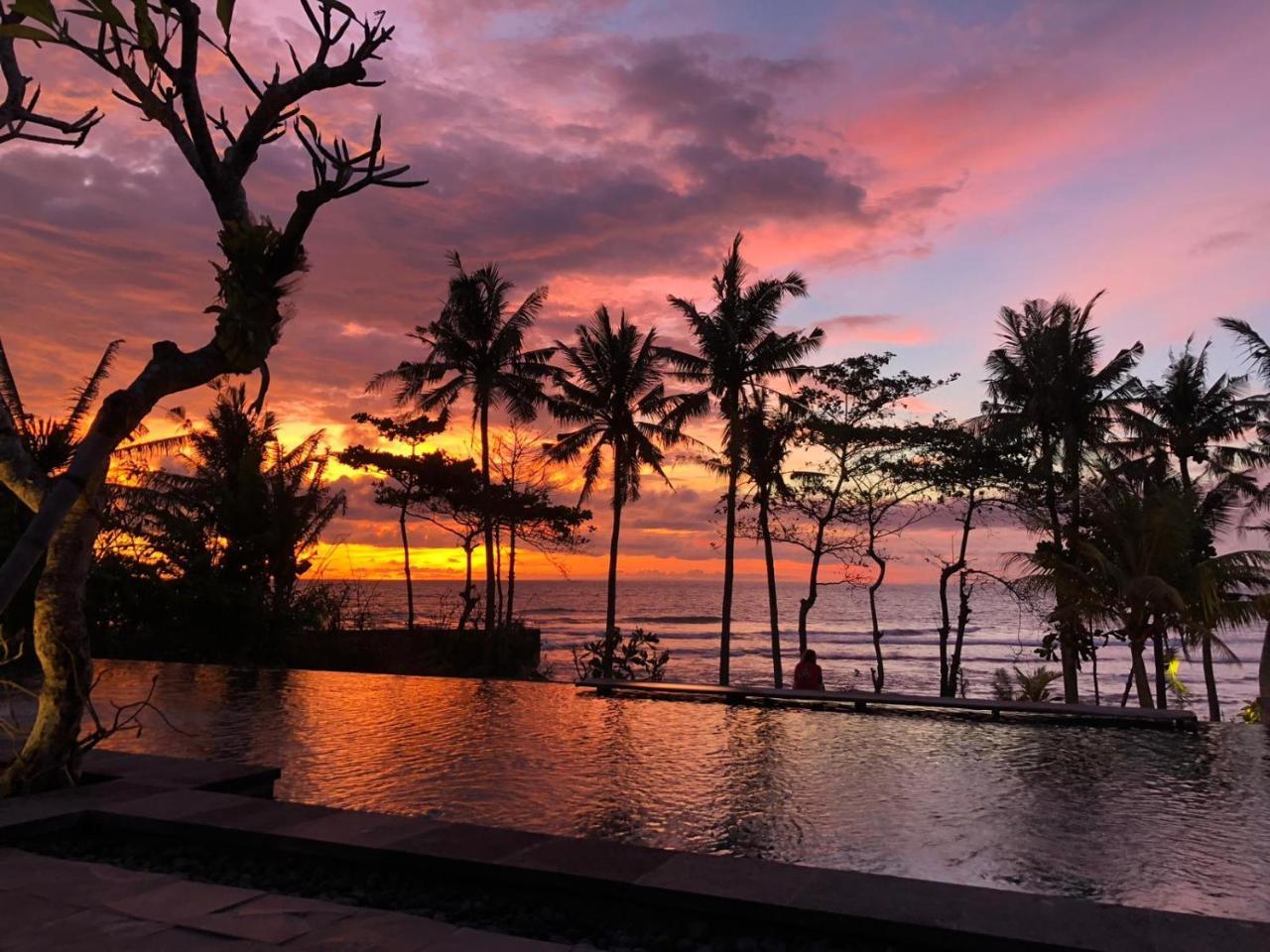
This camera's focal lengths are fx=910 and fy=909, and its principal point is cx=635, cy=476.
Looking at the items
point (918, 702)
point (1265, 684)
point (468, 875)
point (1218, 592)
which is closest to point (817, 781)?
point (468, 875)

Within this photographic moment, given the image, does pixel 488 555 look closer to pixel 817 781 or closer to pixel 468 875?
pixel 817 781

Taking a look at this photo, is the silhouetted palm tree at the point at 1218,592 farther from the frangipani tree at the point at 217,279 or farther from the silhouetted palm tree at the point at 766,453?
the frangipani tree at the point at 217,279

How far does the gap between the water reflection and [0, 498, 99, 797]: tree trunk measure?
2.13m

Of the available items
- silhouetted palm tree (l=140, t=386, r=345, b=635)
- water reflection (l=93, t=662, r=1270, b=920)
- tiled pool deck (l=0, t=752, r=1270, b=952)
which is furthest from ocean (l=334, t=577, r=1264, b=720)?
tiled pool deck (l=0, t=752, r=1270, b=952)

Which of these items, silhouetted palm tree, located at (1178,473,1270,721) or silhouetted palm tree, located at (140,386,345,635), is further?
silhouetted palm tree, located at (140,386,345,635)

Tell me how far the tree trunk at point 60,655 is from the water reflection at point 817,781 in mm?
2130

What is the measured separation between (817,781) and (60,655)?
706 cm

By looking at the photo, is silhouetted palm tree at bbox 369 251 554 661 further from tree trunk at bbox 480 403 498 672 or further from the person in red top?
the person in red top

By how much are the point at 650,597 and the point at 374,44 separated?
135 meters

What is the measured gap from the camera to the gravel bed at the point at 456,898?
4.81 m

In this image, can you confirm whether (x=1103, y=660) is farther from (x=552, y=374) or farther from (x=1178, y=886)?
(x=1178, y=886)

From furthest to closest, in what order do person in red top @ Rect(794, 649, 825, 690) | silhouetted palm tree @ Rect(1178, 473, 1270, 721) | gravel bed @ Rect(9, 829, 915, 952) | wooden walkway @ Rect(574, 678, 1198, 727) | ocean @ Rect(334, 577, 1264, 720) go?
1. ocean @ Rect(334, 577, 1264, 720)
2. silhouetted palm tree @ Rect(1178, 473, 1270, 721)
3. person in red top @ Rect(794, 649, 825, 690)
4. wooden walkway @ Rect(574, 678, 1198, 727)
5. gravel bed @ Rect(9, 829, 915, 952)

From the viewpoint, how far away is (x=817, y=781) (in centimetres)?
952

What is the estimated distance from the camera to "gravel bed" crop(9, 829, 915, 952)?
4809 mm
